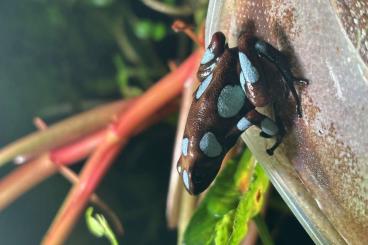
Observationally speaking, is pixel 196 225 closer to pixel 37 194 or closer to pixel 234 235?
pixel 234 235

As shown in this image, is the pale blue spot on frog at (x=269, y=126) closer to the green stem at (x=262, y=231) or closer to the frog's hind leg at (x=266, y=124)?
the frog's hind leg at (x=266, y=124)

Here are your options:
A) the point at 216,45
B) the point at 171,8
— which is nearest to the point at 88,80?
the point at 171,8

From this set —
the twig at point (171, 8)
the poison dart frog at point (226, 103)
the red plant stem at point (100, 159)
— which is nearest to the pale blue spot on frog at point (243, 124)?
the poison dart frog at point (226, 103)

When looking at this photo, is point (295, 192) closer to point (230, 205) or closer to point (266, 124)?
point (266, 124)

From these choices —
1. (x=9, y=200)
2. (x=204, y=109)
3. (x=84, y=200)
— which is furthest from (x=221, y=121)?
(x=9, y=200)

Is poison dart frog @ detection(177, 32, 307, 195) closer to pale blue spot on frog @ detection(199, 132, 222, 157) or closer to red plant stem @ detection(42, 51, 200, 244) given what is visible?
pale blue spot on frog @ detection(199, 132, 222, 157)
